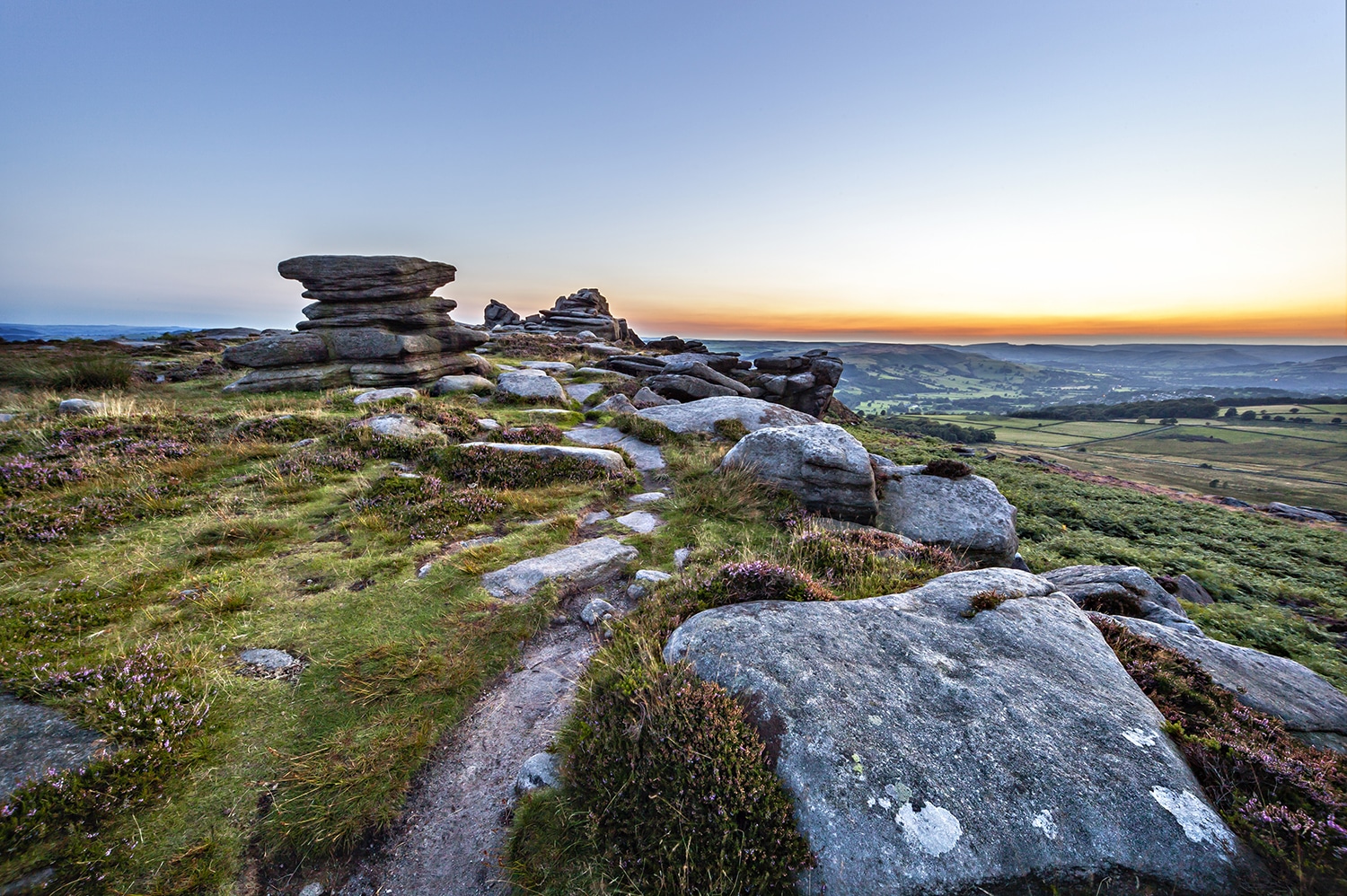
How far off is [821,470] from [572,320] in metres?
54.7

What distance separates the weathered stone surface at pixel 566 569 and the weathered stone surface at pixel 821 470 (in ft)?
15.5

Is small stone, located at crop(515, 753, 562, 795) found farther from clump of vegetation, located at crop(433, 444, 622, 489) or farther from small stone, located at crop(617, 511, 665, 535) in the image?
clump of vegetation, located at crop(433, 444, 622, 489)

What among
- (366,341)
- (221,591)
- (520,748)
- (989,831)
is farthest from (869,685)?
(366,341)

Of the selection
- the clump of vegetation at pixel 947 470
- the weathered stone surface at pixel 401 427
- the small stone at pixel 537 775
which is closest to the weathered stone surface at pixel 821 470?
the clump of vegetation at pixel 947 470

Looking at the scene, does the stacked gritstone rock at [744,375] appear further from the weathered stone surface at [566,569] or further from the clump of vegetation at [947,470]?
the weathered stone surface at [566,569]

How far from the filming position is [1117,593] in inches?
304

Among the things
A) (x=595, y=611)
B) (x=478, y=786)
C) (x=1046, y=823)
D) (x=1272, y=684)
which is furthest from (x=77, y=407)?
(x=1272, y=684)

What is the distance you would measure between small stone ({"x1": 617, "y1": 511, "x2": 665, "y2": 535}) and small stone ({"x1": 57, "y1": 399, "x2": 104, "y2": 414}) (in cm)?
1681

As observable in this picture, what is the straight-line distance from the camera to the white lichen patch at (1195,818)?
10.4 ft

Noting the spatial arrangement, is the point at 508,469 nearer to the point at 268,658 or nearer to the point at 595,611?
the point at 595,611

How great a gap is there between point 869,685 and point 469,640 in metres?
4.65

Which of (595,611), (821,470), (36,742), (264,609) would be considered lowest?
(595,611)

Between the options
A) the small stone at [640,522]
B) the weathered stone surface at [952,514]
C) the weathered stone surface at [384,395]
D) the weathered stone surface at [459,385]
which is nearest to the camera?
the small stone at [640,522]

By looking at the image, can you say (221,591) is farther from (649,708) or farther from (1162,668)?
(1162,668)
